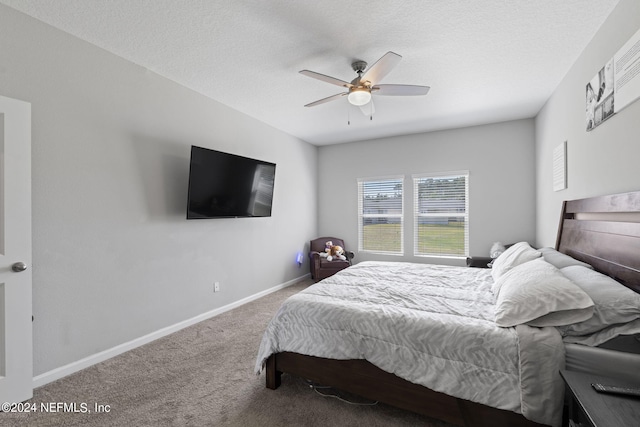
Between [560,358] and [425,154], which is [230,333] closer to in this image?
[560,358]

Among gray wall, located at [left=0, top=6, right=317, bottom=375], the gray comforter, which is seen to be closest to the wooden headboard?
the gray comforter

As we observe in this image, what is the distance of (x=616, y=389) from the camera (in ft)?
3.77

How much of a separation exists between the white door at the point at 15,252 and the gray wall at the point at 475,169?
4531 millimetres

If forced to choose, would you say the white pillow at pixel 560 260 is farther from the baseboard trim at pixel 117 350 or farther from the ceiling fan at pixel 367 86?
the baseboard trim at pixel 117 350

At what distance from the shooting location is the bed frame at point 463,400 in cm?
157

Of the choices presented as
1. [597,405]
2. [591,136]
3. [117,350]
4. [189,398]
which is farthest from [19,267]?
[591,136]

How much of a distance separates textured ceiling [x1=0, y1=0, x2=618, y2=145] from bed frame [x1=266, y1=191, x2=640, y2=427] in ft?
4.58

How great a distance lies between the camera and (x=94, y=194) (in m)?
2.45

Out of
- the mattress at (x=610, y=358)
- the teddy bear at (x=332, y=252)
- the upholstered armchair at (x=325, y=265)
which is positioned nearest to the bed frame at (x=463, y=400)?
the mattress at (x=610, y=358)

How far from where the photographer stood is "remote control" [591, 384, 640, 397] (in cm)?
112

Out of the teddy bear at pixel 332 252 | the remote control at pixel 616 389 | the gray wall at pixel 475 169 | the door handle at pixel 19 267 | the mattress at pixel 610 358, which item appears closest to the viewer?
the remote control at pixel 616 389

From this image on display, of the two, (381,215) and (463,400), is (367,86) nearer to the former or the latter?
(463,400)

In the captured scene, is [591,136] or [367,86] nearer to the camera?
[591,136]

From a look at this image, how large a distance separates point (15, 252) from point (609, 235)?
4035 mm
